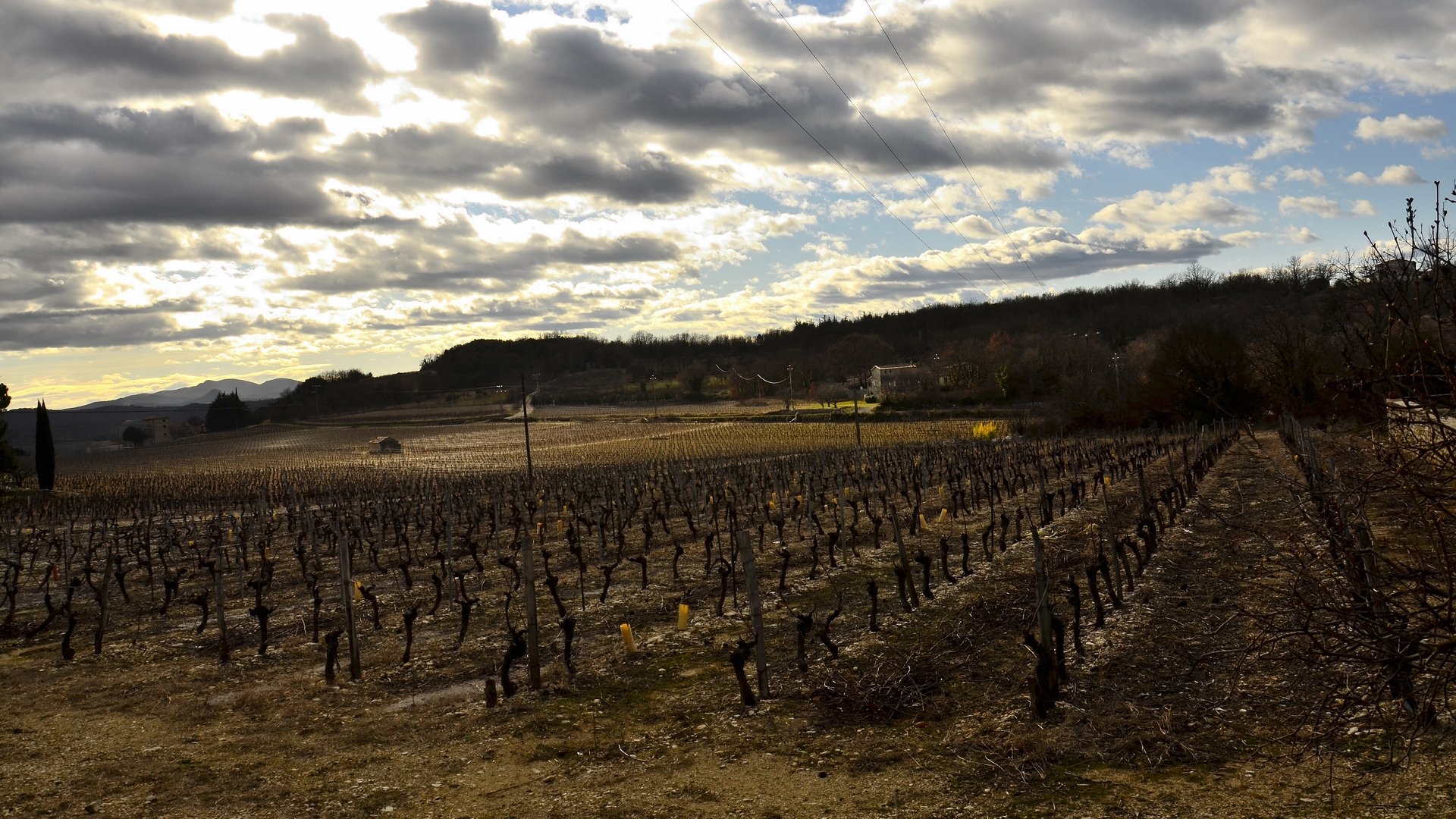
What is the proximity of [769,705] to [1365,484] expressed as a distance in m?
4.91

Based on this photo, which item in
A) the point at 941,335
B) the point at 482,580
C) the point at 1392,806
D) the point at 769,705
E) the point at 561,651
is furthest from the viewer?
the point at 941,335

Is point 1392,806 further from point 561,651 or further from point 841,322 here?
point 841,322

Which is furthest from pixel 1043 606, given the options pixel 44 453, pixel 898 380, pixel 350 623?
pixel 898 380

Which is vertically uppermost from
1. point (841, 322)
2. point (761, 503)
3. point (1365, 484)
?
point (841, 322)

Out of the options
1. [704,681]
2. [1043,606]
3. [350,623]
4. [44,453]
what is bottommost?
[704,681]

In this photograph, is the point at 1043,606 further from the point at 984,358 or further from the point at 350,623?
the point at 984,358

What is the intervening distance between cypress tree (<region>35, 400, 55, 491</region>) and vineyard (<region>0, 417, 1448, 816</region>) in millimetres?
31692

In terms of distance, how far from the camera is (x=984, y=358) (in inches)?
3297

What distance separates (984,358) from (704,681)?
78406 mm

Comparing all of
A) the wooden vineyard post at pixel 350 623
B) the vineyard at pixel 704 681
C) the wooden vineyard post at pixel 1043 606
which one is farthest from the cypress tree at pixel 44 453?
the wooden vineyard post at pixel 1043 606

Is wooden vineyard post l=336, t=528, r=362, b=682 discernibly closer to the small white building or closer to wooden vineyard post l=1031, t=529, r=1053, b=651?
wooden vineyard post l=1031, t=529, r=1053, b=651

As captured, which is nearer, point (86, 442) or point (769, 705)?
point (769, 705)

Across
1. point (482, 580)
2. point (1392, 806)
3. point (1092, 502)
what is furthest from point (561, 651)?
point (1092, 502)

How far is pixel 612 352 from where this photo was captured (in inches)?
6368
